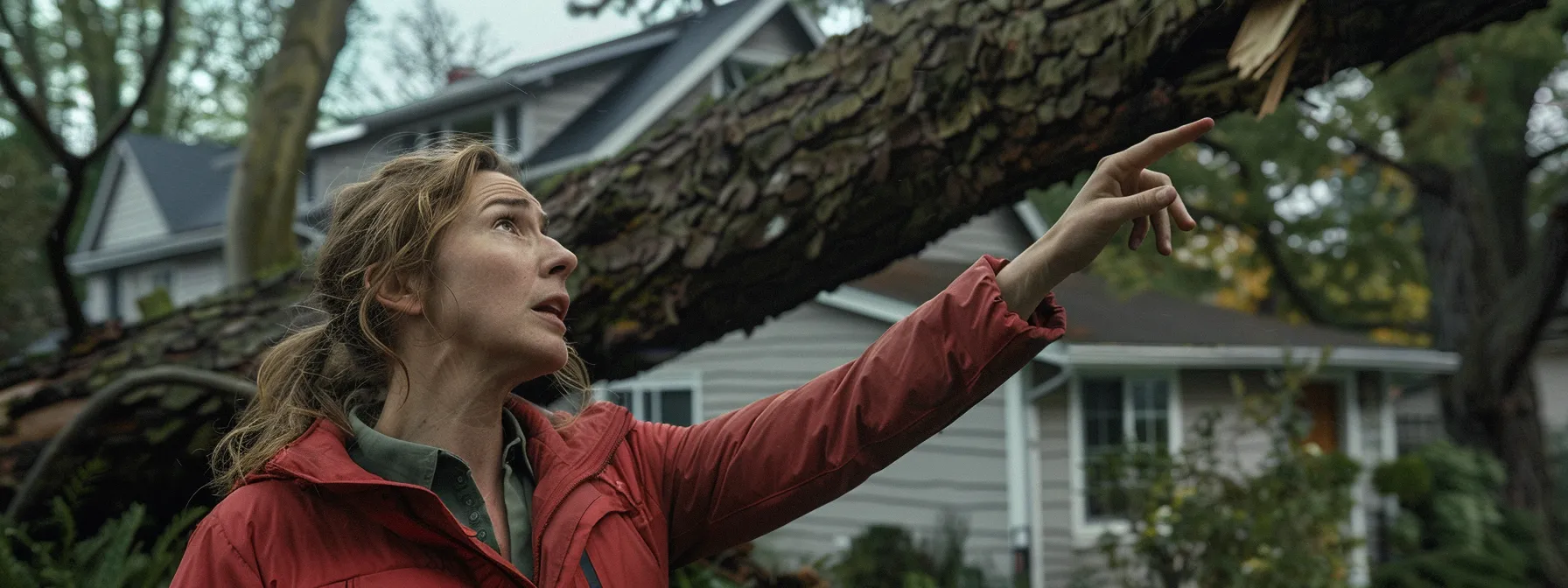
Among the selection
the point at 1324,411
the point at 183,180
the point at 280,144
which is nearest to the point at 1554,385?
the point at 1324,411

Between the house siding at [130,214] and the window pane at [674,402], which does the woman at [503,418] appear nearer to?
the window pane at [674,402]

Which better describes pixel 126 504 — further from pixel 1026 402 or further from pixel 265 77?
pixel 1026 402

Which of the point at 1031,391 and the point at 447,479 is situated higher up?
the point at 1031,391

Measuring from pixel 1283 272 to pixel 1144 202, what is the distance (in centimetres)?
1368

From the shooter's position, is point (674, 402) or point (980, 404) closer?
point (674, 402)

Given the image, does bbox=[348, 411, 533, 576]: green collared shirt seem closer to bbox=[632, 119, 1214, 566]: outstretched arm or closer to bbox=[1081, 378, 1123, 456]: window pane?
bbox=[632, 119, 1214, 566]: outstretched arm

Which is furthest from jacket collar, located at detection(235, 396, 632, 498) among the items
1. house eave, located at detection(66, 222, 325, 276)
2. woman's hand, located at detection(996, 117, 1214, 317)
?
house eave, located at detection(66, 222, 325, 276)

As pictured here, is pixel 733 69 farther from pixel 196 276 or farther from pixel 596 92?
pixel 196 276

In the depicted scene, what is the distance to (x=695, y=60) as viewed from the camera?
1022 cm

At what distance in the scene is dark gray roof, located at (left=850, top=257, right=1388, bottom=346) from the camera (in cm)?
771

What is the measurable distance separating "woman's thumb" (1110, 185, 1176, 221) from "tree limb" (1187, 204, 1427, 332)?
39.7ft

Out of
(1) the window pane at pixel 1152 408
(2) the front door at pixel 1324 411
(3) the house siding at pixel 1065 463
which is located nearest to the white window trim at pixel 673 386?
(3) the house siding at pixel 1065 463

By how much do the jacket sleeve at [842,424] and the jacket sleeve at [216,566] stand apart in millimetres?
547

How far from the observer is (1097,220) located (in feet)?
4.91
